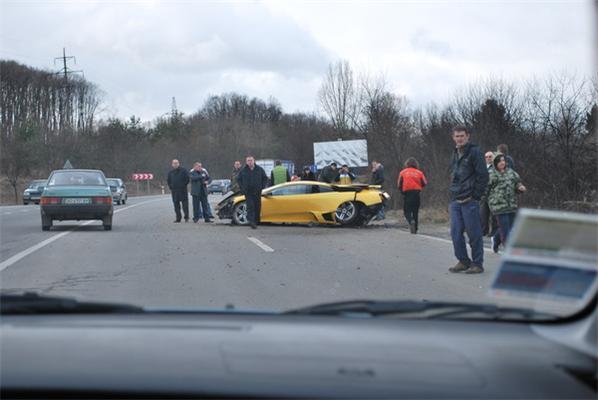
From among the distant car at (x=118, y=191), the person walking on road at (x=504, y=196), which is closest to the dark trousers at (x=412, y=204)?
the person walking on road at (x=504, y=196)

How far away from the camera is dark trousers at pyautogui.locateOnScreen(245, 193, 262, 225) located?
19609 mm

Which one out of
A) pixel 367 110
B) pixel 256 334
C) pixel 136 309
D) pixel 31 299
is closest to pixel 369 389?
pixel 256 334

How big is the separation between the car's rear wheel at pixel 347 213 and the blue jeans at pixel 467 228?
29.1 ft

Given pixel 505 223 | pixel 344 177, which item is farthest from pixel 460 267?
pixel 344 177

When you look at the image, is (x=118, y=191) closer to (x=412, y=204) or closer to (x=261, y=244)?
(x=412, y=204)

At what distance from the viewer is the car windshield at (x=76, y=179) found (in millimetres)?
19067

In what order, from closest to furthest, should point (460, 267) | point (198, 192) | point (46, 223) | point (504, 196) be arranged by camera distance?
point (460, 267) < point (504, 196) < point (46, 223) < point (198, 192)

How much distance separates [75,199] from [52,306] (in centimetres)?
1572

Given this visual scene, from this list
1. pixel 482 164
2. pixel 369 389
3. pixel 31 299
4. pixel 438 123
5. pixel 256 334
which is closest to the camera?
pixel 369 389

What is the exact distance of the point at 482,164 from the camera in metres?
10.8

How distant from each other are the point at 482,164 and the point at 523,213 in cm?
840

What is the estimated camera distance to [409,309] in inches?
139

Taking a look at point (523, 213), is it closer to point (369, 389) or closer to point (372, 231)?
point (369, 389)

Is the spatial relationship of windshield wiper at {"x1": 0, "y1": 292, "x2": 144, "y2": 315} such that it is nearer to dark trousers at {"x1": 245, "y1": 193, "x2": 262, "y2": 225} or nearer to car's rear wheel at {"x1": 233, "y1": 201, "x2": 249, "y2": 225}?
dark trousers at {"x1": 245, "y1": 193, "x2": 262, "y2": 225}
